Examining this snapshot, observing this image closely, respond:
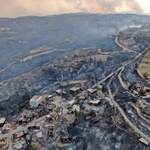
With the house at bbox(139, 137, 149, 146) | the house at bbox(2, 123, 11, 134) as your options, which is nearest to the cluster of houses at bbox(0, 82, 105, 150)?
the house at bbox(2, 123, 11, 134)

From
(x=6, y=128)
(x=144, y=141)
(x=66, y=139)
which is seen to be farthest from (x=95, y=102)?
(x=6, y=128)

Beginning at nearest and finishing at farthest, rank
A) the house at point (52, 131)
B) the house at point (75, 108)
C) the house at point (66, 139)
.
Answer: the house at point (66, 139) < the house at point (52, 131) < the house at point (75, 108)

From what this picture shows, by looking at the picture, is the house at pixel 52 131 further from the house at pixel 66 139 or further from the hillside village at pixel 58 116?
the house at pixel 66 139

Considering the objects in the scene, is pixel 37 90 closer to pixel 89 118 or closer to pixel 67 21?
pixel 89 118

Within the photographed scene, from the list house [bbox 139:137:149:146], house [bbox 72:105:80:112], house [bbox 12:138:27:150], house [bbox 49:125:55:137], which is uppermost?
house [bbox 139:137:149:146]

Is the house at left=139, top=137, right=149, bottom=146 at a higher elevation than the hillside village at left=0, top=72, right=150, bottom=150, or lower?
higher

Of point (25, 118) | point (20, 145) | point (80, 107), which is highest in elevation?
point (80, 107)

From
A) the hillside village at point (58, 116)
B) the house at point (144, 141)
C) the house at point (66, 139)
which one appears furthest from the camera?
the hillside village at point (58, 116)

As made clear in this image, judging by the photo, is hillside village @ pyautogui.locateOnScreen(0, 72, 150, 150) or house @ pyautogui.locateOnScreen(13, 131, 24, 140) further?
house @ pyautogui.locateOnScreen(13, 131, 24, 140)

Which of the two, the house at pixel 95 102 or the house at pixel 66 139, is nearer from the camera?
the house at pixel 66 139

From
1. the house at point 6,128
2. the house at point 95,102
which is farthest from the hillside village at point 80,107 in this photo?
the house at point 95,102

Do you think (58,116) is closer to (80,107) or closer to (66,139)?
(80,107)

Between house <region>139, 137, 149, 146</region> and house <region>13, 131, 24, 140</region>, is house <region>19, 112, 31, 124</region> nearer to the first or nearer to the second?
house <region>13, 131, 24, 140</region>
